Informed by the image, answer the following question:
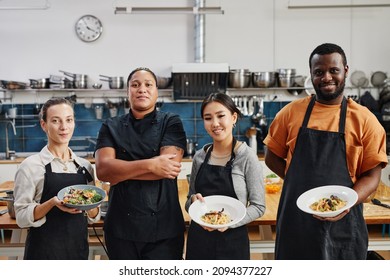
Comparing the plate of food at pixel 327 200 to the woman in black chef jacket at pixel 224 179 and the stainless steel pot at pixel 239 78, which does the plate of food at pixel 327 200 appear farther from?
the stainless steel pot at pixel 239 78

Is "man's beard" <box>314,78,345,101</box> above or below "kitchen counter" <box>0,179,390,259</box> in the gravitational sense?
above

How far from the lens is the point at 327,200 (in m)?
0.81

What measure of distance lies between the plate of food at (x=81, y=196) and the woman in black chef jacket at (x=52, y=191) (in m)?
0.03

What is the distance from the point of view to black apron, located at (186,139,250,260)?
0.93 m

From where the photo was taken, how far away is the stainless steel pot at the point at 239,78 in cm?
263

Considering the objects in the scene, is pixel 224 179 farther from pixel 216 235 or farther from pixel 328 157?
pixel 328 157

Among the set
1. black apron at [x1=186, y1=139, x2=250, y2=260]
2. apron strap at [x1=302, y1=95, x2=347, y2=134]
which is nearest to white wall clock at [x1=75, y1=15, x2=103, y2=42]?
black apron at [x1=186, y1=139, x2=250, y2=260]

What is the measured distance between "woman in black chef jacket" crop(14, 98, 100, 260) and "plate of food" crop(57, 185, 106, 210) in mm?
29

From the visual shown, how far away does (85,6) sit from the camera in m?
2.58

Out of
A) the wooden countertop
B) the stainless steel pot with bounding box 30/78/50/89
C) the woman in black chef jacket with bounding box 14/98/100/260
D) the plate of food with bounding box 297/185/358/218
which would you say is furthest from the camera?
the stainless steel pot with bounding box 30/78/50/89

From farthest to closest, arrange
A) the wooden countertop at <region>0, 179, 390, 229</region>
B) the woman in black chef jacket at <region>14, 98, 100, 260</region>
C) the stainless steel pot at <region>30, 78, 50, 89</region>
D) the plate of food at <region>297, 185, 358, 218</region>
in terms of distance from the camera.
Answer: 1. the stainless steel pot at <region>30, 78, 50, 89</region>
2. the wooden countertop at <region>0, 179, 390, 229</region>
3. the woman in black chef jacket at <region>14, 98, 100, 260</region>
4. the plate of food at <region>297, 185, 358, 218</region>

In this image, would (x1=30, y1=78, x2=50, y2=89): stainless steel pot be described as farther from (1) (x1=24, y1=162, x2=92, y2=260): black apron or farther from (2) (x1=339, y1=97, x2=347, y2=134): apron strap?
(2) (x1=339, y1=97, x2=347, y2=134): apron strap

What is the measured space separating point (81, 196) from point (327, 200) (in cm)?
54

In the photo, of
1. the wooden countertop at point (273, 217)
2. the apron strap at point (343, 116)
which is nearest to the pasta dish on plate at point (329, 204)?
the apron strap at point (343, 116)
